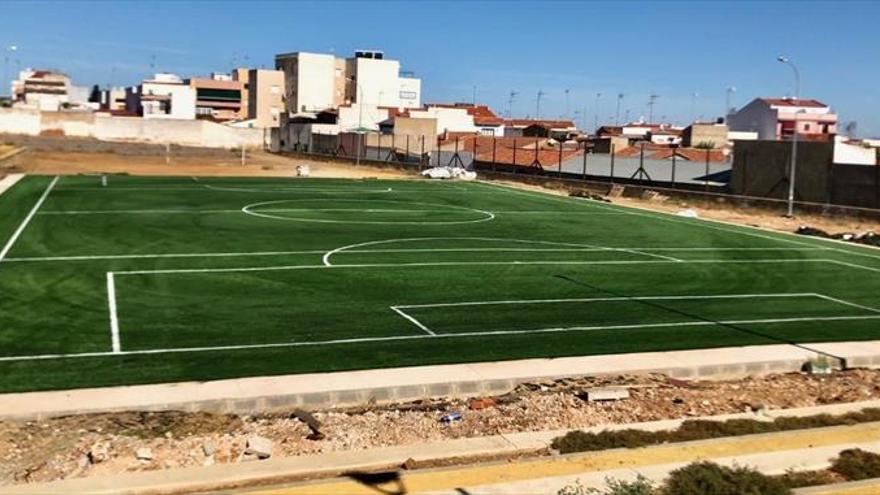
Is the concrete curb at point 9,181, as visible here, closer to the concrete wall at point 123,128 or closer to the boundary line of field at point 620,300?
the boundary line of field at point 620,300

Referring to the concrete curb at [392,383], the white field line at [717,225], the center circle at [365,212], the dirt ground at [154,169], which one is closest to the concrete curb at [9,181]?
the dirt ground at [154,169]

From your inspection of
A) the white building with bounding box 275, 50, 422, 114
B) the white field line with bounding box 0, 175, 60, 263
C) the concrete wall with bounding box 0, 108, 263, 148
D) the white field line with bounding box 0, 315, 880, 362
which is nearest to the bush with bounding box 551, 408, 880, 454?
the white field line with bounding box 0, 315, 880, 362

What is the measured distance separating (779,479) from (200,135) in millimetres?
134654

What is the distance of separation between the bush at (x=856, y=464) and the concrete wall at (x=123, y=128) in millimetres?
132958

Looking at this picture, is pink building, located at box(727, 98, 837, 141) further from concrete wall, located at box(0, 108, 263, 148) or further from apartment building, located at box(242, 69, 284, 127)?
apartment building, located at box(242, 69, 284, 127)

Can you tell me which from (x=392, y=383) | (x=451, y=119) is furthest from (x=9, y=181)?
(x=451, y=119)

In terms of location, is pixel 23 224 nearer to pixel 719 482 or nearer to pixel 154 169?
pixel 719 482

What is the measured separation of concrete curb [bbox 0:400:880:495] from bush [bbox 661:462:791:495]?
51.8 inches

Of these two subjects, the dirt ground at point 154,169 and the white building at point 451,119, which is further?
the white building at point 451,119

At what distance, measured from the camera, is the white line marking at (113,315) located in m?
15.8

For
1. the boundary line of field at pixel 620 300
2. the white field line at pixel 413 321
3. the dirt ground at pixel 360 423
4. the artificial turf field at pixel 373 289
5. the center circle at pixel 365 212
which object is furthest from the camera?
the center circle at pixel 365 212

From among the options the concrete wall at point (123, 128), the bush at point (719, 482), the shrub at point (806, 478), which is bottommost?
the shrub at point (806, 478)

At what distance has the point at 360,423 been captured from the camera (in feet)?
39.9

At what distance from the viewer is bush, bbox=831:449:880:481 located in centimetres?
1047
